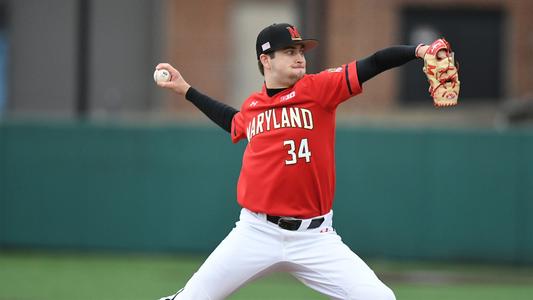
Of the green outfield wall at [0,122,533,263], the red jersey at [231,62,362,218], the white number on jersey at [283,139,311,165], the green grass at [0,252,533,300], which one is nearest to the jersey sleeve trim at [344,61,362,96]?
the red jersey at [231,62,362,218]

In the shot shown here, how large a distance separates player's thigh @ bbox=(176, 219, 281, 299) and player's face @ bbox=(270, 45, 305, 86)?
859 mm

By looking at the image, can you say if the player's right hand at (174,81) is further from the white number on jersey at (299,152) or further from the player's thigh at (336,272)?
the player's thigh at (336,272)

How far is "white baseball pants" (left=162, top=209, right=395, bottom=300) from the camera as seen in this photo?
5.42 m

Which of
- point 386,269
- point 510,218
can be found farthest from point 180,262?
point 510,218

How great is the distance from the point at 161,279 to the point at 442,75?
5.73 m

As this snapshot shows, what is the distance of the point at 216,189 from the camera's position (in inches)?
478

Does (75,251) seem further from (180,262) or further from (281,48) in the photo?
(281,48)

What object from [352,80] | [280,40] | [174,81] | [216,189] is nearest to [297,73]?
[280,40]

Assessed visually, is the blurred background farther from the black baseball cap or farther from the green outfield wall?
the black baseball cap

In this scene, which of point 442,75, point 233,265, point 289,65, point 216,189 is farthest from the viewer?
point 216,189

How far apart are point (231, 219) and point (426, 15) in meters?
6.56

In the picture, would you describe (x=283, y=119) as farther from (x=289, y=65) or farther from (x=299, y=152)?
(x=289, y=65)

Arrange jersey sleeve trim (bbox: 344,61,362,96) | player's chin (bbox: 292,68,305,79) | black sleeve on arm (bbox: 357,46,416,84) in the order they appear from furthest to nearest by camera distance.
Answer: player's chin (bbox: 292,68,305,79) < jersey sleeve trim (bbox: 344,61,362,96) < black sleeve on arm (bbox: 357,46,416,84)

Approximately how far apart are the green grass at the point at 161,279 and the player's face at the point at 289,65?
3.90 m
